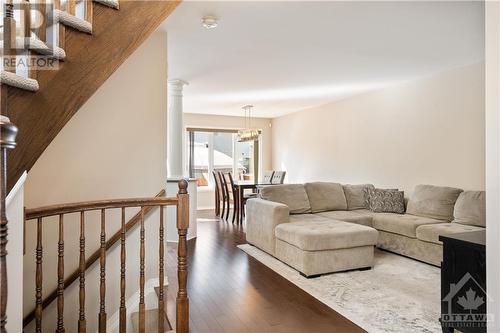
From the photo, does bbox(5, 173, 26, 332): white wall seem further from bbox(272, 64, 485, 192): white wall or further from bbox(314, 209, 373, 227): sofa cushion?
bbox(272, 64, 485, 192): white wall

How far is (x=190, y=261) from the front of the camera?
3.86 m

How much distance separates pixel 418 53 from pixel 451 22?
2.71 ft

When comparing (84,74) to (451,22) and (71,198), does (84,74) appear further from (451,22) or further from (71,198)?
(451,22)

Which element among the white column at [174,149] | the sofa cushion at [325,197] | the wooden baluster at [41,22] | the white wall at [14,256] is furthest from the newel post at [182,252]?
the sofa cushion at [325,197]

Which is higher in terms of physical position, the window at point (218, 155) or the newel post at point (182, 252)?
the window at point (218, 155)

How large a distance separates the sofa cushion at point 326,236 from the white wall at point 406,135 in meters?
1.71

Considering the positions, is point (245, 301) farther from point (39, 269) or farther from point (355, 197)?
point (355, 197)

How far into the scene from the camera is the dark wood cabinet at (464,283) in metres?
1.81

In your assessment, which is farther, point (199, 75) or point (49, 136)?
point (199, 75)

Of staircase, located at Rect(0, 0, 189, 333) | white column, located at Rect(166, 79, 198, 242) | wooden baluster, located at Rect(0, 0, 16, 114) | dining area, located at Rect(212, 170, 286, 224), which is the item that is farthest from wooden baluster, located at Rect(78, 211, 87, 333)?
dining area, located at Rect(212, 170, 286, 224)

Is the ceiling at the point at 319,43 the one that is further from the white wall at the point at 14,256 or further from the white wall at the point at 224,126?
the white wall at the point at 224,126

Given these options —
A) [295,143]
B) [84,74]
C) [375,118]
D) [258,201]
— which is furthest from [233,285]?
[295,143]

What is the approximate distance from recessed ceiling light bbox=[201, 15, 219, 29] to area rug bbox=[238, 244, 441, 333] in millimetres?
2526

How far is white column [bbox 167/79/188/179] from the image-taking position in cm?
463
